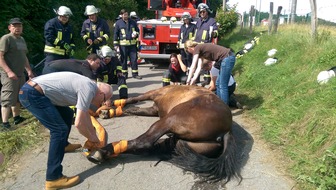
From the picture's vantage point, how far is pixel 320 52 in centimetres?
614

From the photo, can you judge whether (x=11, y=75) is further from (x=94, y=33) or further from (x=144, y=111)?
(x=94, y=33)

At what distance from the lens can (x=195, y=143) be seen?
352 centimetres

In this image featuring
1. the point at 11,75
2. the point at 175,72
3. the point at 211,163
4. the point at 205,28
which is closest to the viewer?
the point at 211,163

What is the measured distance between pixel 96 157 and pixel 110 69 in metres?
A: 2.70

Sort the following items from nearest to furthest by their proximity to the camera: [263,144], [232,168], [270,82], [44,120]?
[44,120]
[232,168]
[263,144]
[270,82]

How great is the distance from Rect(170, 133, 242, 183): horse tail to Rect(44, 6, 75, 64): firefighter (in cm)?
367

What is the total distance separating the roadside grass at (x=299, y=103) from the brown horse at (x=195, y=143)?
79 centimetres

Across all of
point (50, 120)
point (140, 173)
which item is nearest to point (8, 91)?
point (50, 120)

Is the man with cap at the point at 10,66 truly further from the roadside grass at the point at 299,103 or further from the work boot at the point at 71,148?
the roadside grass at the point at 299,103

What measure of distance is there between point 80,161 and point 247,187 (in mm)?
1986

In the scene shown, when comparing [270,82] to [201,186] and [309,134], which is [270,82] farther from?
[201,186]

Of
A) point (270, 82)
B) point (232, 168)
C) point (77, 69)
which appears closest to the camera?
point (232, 168)

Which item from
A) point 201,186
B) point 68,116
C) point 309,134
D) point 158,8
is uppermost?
point 158,8

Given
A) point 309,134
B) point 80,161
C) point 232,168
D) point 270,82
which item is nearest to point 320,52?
point 270,82
